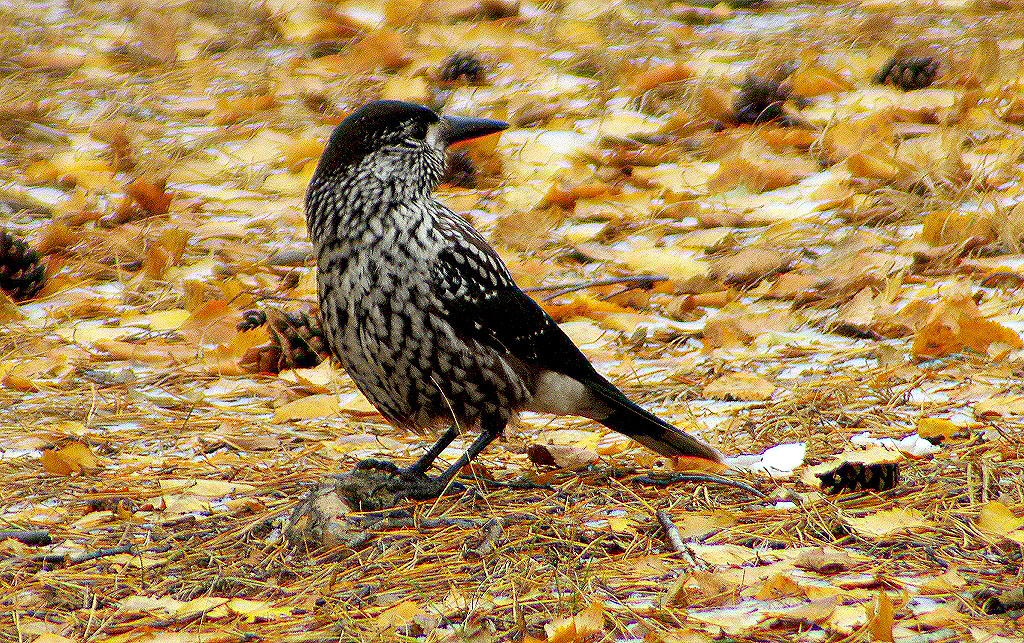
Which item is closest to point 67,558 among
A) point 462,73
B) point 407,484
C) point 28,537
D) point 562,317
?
point 28,537

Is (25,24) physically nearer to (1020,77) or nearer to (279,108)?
(279,108)

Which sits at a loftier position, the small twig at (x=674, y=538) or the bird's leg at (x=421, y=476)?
the small twig at (x=674, y=538)

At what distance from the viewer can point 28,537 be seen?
129 inches

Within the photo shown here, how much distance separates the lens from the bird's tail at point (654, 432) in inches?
146

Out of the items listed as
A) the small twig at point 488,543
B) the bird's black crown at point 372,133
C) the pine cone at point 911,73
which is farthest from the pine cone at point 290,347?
the pine cone at point 911,73

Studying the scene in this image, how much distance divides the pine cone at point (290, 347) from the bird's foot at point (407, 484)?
140cm

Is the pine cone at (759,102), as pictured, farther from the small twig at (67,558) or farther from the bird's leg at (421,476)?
the small twig at (67,558)

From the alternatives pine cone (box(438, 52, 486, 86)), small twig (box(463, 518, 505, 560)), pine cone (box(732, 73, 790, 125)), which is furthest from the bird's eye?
pine cone (box(438, 52, 486, 86))

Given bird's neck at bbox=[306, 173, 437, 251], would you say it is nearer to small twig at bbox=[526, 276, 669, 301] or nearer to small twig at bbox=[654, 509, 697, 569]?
small twig at bbox=[654, 509, 697, 569]

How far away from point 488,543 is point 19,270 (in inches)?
137

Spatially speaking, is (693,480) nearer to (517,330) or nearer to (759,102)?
(517,330)

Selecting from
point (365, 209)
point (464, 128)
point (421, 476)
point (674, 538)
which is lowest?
point (421, 476)

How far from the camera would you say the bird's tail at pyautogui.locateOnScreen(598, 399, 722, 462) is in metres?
3.70

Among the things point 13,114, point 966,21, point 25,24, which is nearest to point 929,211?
point 966,21
